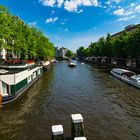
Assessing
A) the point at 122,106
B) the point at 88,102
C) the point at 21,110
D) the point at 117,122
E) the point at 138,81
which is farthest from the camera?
the point at 138,81

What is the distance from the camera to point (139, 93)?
131 feet

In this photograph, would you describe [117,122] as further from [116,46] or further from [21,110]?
[116,46]

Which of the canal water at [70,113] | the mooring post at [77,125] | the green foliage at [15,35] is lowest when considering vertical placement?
the canal water at [70,113]

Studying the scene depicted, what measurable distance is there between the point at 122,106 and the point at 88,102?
16.1ft

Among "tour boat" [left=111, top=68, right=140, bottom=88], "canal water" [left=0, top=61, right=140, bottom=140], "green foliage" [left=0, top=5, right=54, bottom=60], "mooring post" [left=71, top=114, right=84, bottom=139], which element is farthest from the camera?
"tour boat" [left=111, top=68, right=140, bottom=88]

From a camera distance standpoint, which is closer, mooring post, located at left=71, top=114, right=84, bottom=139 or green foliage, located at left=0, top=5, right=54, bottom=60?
mooring post, located at left=71, top=114, right=84, bottom=139

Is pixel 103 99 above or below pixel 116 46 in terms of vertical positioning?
below

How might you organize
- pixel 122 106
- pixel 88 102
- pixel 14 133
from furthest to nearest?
pixel 88 102 < pixel 122 106 < pixel 14 133

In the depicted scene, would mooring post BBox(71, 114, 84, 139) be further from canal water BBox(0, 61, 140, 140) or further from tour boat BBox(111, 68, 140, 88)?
tour boat BBox(111, 68, 140, 88)

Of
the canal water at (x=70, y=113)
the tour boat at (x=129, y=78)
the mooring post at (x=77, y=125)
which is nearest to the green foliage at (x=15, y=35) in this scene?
Result: the canal water at (x=70, y=113)

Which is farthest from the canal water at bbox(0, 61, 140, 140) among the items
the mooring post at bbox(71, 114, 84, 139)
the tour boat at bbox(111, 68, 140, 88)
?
the tour boat at bbox(111, 68, 140, 88)

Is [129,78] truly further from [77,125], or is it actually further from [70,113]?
[77,125]

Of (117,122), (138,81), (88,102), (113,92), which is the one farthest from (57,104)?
(138,81)

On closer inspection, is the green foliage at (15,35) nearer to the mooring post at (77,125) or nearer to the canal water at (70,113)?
the canal water at (70,113)
